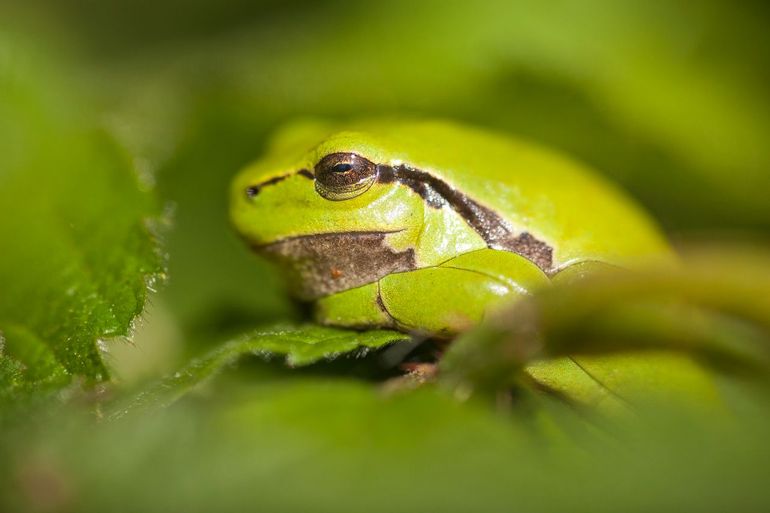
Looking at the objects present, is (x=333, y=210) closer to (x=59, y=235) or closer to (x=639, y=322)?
(x=59, y=235)

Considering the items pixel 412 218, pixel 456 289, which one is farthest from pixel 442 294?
pixel 412 218

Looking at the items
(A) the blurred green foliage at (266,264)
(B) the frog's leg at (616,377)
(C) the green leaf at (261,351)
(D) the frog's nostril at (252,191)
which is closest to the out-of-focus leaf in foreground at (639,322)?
(A) the blurred green foliage at (266,264)

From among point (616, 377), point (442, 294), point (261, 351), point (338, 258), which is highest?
point (338, 258)

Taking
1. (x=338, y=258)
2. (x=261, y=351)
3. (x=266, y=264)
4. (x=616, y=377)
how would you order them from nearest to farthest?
(x=261, y=351), (x=616, y=377), (x=338, y=258), (x=266, y=264)

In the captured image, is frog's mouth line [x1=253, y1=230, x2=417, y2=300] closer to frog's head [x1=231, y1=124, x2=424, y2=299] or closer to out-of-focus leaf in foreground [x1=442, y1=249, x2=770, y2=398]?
frog's head [x1=231, y1=124, x2=424, y2=299]

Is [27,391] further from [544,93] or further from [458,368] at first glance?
[544,93]

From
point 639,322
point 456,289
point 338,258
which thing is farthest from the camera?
point 338,258

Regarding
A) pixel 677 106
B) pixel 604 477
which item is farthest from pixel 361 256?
pixel 677 106

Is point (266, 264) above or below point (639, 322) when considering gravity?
above

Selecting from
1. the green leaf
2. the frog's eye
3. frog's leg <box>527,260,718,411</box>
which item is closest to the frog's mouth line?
the frog's eye
